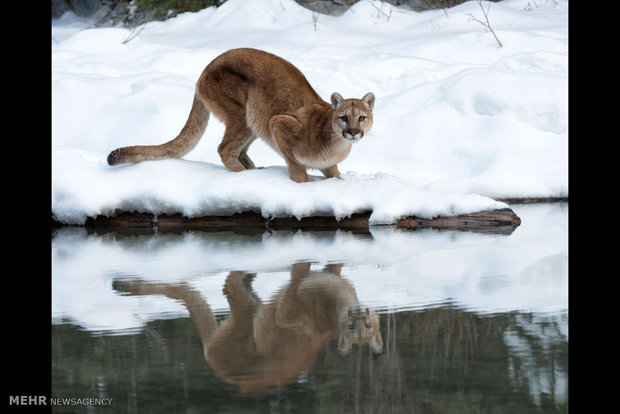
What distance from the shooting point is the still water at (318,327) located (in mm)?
3619

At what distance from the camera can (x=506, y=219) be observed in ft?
27.4

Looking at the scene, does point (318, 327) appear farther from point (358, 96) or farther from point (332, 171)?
point (358, 96)

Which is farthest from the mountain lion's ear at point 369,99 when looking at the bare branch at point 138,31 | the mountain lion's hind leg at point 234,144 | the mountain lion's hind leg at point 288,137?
the bare branch at point 138,31

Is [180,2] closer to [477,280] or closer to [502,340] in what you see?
[477,280]

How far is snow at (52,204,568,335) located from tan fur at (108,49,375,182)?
2.94ft

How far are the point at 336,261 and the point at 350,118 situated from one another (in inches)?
86.7

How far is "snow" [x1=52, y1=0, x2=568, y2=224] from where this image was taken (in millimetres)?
8859

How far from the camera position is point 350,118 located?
851 centimetres

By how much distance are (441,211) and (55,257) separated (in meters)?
3.23

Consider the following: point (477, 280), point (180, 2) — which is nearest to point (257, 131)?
point (477, 280)

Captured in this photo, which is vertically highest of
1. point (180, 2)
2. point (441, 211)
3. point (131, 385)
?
point (180, 2)

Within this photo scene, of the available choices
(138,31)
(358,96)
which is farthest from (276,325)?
(138,31)

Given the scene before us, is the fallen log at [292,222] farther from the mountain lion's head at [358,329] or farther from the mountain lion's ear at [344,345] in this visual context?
the mountain lion's ear at [344,345]

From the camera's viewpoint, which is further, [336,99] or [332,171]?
[332,171]
